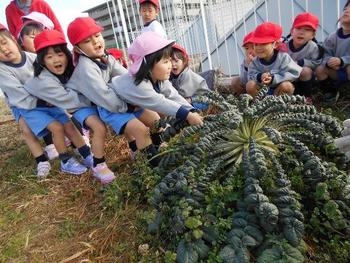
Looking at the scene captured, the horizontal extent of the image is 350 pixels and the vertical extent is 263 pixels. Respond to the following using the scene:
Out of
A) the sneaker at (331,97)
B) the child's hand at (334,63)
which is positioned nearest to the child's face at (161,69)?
the child's hand at (334,63)

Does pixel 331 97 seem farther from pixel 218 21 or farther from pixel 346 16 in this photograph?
pixel 218 21

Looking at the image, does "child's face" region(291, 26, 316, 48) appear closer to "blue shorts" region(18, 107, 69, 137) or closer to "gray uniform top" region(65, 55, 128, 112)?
"gray uniform top" region(65, 55, 128, 112)

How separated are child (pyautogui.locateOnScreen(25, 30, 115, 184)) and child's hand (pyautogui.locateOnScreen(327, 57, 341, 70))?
215 cm

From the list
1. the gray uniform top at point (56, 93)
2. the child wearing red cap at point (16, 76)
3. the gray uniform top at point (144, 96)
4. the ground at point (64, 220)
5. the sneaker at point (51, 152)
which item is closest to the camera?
the ground at point (64, 220)

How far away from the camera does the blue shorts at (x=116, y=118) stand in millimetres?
2662

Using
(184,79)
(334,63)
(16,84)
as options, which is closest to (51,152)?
(16,84)

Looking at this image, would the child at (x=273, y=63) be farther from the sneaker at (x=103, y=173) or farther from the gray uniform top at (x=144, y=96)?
the sneaker at (x=103, y=173)

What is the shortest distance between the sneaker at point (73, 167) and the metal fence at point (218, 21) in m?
2.68

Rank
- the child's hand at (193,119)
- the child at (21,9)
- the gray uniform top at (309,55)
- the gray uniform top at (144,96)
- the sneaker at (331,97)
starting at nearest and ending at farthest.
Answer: the child's hand at (193,119) < the gray uniform top at (144,96) < the sneaker at (331,97) < the gray uniform top at (309,55) < the child at (21,9)

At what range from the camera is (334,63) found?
3105 mm

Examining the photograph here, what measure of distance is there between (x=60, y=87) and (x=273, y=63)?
199cm

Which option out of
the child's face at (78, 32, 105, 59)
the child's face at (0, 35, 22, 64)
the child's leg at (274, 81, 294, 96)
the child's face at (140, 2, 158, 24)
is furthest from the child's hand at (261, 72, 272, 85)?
the child's face at (0, 35, 22, 64)

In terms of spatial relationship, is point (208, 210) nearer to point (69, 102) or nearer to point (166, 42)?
point (166, 42)

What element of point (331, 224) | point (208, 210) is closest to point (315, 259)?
point (331, 224)
